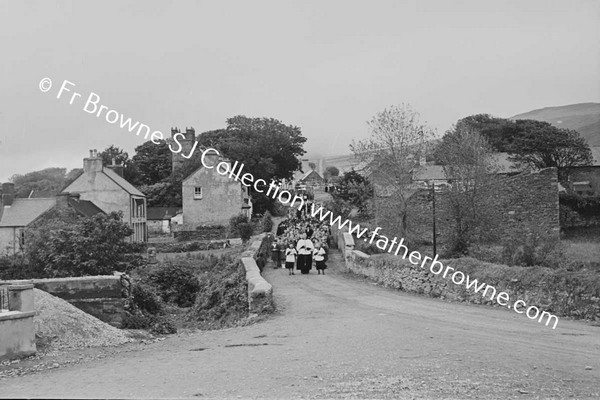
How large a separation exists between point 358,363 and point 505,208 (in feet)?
85.5

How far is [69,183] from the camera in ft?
203

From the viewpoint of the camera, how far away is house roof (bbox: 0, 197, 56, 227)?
5191cm

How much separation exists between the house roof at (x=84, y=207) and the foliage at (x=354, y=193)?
17.7m

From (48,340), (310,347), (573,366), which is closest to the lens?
(573,366)

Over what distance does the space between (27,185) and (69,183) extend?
67.0 meters

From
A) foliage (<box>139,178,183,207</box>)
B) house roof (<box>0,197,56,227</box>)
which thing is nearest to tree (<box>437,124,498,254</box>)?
house roof (<box>0,197,56,227</box>)

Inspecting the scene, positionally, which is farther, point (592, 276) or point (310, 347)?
point (592, 276)

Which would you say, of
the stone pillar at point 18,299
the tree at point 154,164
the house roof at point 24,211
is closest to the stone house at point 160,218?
the tree at point 154,164

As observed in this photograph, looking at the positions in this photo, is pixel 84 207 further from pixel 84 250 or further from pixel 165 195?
pixel 165 195

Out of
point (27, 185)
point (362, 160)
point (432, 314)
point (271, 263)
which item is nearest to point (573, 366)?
point (432, 314)

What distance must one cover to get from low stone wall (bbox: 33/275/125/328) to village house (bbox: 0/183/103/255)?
35434 millimetres

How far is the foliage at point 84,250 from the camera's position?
1382 inches

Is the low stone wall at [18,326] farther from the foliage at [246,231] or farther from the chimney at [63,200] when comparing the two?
the chimney at [63,200]

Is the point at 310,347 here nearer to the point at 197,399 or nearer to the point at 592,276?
the point at 197,399
